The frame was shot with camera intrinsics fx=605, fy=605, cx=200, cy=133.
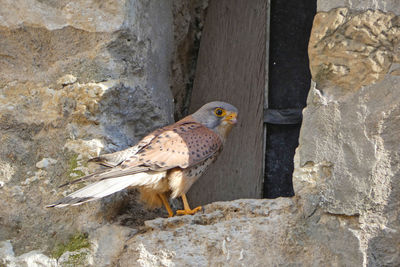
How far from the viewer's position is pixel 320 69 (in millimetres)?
2650

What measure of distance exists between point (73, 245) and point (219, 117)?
1174 millimetres

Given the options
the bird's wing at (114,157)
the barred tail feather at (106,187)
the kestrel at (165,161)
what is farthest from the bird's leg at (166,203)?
the bird's wing at (114,157)

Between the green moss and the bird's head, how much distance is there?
3.40 feet

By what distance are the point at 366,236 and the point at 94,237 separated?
4.16 ft

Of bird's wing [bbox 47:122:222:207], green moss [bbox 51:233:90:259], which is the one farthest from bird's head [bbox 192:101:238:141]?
green moss [bbox 51:233:90:259]

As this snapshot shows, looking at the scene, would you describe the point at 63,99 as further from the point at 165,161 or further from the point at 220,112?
the point at 220,112

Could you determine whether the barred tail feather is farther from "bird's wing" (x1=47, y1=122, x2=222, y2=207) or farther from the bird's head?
the bird's head

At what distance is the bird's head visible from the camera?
140 inches

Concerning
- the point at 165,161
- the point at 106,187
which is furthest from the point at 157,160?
the point at 106,187

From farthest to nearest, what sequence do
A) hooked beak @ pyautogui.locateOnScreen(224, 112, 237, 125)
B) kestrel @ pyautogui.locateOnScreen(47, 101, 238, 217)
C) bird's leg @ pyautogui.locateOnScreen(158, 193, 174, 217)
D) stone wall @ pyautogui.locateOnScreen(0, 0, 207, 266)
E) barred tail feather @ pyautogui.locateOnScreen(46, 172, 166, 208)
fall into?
hooked beak @ pyautogui.locateOnScreen(224, 112, 237, 125), bird's leg @ pyautogui.locateOnScreen(158, 193, 174, 217), stone wall @ pyautogui.locateOnScreen(0, 0, 207, 266), kestrel @ pyautogui.locateOnScreen(47, 101, 238, 217), barred tail feather @ pyautogui.locateOnScreen(46, 172, 166, 208)

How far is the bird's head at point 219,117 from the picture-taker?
11.7ft

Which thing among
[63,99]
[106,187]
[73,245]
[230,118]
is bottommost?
[73,245]

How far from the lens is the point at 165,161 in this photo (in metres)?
3.01

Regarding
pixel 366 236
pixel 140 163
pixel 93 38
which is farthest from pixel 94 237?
pixel 366 236
